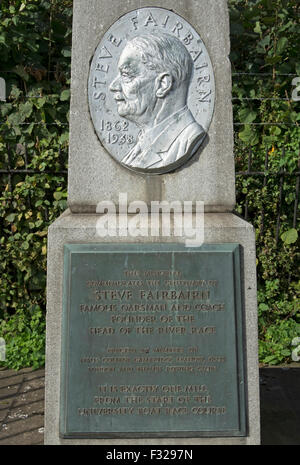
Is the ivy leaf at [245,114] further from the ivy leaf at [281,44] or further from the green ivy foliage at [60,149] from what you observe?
the ivy leaf at [281,44]

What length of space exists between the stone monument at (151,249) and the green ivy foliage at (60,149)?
2414mm

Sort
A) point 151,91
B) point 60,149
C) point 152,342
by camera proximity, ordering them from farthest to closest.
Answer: point 60,149 → point 151,91 → point 152,342

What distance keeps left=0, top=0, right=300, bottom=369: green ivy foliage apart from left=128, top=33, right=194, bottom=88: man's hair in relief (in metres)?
2.50

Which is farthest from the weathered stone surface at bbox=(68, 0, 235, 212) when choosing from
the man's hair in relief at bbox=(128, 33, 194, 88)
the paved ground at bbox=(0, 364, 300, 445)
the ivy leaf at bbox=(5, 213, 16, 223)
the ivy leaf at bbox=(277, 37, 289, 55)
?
the ivy leaf at bbox=(277, 37, 289, 55)

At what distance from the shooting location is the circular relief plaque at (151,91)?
2805mm

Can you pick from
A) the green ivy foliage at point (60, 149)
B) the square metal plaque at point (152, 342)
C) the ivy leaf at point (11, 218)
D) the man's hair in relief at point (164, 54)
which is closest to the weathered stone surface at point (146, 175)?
the man's hair in relief at point (164, 54)

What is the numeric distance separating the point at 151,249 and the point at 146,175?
0.47m

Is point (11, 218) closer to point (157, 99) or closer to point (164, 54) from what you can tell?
point (157, 99)

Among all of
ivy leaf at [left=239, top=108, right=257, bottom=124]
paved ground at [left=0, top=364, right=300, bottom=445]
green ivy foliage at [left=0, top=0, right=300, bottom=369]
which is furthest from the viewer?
ivy leaf at [left=239, top=108, right=257, bottom=124]

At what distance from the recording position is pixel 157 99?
2.87 m

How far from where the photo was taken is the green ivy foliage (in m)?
5.25

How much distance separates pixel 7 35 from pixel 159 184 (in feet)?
11.4

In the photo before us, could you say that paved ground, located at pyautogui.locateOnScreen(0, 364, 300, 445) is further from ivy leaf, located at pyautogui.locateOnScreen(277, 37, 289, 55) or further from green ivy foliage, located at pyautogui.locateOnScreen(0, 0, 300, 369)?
ivy leaf, located at pyautogui.locateOnScreen(277, 37, 289, 55)

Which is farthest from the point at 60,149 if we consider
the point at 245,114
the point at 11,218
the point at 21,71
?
the point at 245,114
